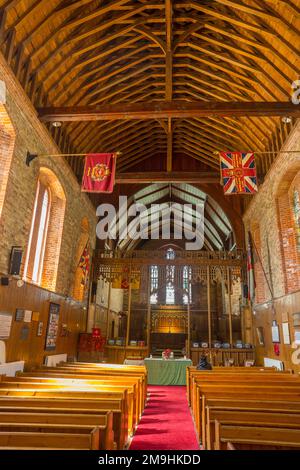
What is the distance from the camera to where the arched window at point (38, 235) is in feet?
29.1

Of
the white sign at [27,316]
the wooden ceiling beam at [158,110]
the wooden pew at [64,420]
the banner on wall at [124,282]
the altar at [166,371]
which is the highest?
the wooden ceiling beam at [158,110]

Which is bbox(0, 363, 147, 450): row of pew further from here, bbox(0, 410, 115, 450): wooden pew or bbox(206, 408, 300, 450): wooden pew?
bbox(206, 408, 300, 450): wooden pew

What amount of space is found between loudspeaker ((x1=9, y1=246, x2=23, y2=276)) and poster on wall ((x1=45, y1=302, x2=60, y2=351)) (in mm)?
2666

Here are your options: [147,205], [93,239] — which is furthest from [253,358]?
[147,205]

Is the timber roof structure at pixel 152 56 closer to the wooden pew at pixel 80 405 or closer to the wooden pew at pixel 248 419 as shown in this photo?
the wooden pew at pixel 80 405

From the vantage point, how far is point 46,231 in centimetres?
984

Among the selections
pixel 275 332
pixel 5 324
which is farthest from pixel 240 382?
pixel 5 324

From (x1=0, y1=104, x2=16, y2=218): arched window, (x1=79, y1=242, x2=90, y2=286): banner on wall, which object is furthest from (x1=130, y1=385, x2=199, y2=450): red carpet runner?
(x1=0, y1=104, x2=16, y2=218): arched window

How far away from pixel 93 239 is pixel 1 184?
24.4 feet

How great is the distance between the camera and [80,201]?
39.6 feet

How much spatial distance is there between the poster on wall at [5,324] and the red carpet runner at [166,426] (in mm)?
3343

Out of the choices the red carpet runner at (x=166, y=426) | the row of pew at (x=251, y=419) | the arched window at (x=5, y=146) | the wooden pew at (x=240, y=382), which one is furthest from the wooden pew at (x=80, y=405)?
the arched window at (x=5, y=146)
